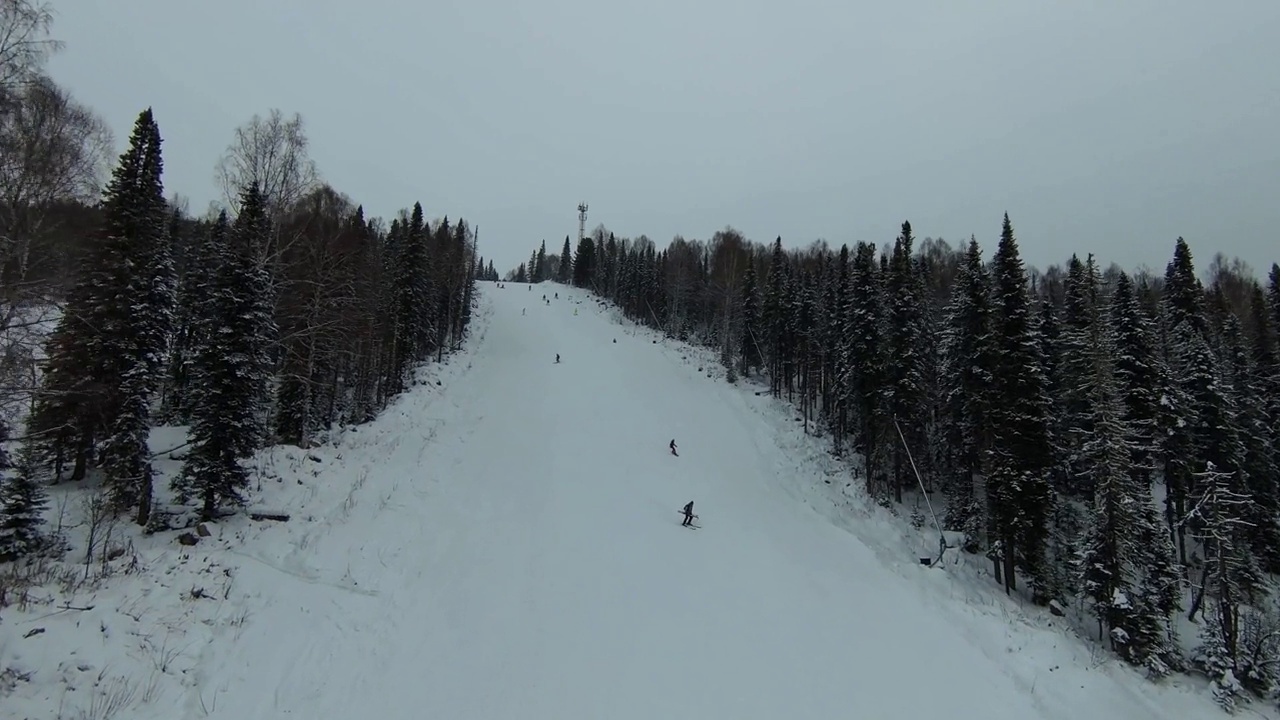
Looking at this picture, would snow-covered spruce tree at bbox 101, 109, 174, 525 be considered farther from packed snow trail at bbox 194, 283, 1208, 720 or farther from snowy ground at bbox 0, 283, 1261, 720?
packed snow trail at bbox 194, 283, 1208, 720

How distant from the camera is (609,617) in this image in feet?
48.5

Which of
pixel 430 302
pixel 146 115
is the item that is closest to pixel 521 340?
pixel 430 302

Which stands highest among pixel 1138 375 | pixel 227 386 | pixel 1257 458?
pixel 1138 375

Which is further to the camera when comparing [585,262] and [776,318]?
[585,262]

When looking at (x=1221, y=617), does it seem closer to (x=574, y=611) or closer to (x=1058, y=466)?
(x=1058, y=466)

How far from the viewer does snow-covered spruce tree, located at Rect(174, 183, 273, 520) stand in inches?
616

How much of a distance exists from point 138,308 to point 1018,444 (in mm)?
35253

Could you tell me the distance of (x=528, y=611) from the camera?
1423cm

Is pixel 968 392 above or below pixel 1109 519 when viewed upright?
above

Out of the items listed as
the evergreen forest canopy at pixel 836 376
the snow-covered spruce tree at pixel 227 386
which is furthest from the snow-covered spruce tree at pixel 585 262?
the snow-covered spruce tree at pixel 227 386

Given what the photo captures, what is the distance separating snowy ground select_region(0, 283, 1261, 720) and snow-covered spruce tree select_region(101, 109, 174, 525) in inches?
82.3

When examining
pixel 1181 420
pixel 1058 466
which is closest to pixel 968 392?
pixel 1058 466

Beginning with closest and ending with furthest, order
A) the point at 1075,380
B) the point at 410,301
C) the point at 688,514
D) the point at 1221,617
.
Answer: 1. the point at 688,514
2. the point at 1221,617
3. the point at 1075,380
4. the point at 410,301

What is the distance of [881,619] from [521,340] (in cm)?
5091
